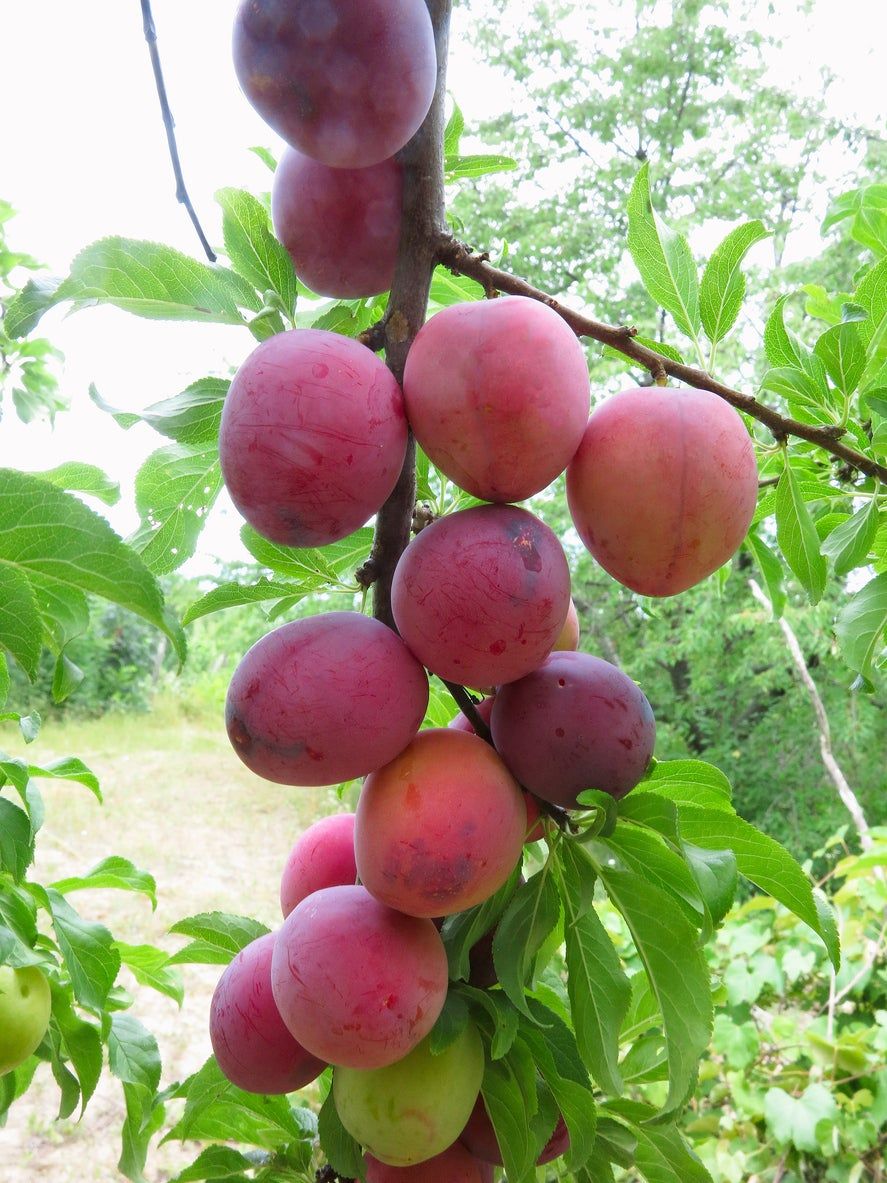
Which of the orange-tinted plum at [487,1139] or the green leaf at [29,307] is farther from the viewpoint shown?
the orange-tinted plum at [487,1139]

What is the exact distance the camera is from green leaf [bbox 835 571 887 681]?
84 centimetres

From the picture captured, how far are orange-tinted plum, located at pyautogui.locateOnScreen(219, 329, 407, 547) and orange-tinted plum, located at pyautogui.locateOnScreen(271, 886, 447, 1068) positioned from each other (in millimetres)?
269

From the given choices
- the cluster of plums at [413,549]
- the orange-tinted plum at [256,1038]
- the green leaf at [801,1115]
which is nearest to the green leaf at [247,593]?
the cluster of plums at [413,549]

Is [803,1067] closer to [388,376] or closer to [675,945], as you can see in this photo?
[675,945]

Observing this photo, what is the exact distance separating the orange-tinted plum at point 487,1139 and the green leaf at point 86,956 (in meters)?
0.40

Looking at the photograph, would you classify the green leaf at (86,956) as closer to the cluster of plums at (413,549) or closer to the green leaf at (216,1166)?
the green leaf at (216,1166)

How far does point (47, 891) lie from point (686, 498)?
77cm

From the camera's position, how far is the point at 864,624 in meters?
0.84

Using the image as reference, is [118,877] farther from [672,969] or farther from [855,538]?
[855,538]

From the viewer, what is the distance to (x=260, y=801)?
6367 mm

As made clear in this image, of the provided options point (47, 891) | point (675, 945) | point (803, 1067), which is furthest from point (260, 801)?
point (675, 945)

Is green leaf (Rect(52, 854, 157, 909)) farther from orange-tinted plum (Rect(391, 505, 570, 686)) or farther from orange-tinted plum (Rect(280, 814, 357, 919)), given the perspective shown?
orange-tinted plum (Rect(391, 505, 570, 686))

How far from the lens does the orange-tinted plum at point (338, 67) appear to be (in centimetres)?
52

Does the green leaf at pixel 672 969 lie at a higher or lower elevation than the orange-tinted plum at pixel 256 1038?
higher
